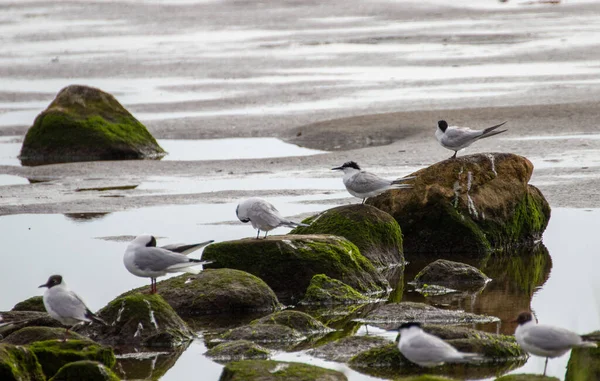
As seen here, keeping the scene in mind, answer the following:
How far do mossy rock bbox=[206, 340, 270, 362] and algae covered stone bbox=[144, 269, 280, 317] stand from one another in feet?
5.07

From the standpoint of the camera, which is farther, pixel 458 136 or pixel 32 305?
pixel 458 136

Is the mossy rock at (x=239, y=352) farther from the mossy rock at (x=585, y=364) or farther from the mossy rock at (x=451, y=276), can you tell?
the mossy rock at (x=451, y=276)

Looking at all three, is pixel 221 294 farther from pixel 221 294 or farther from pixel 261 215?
pixel 261 215

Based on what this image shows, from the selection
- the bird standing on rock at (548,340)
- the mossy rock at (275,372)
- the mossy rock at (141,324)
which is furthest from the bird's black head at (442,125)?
the bird standing on rock at (548,340)

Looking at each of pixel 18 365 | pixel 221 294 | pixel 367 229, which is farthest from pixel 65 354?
pixel 367 229

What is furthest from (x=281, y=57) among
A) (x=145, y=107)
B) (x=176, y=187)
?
(x=176, y=187)

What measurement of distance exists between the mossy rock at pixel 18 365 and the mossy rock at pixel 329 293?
386 cm

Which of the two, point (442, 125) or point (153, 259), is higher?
point (442, 125)

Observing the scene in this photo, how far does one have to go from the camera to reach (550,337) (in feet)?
27.5

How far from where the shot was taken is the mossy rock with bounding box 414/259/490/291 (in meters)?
12.8

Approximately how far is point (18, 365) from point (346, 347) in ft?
10.2

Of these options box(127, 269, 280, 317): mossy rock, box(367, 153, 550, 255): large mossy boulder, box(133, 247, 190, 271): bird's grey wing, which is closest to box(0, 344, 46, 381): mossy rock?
box(133, 247, 190, 271): bird's grey wing

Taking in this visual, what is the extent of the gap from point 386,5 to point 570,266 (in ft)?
110

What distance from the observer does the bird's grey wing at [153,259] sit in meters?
10.9
